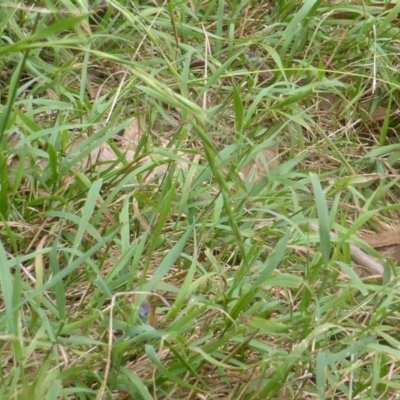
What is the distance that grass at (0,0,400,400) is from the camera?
152cm

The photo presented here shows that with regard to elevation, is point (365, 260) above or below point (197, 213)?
below

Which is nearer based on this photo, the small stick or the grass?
the grass

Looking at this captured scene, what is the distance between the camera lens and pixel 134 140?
220 cm

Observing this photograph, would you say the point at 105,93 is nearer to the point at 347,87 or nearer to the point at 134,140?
the point at 134,140

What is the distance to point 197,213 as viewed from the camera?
199 centimetres

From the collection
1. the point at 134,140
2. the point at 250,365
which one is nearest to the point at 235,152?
the point at 134,140

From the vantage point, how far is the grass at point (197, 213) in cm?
152

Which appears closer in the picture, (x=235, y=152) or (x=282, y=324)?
(x=282, y=324)

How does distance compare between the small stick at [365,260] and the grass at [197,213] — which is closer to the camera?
the grass at [197,213]

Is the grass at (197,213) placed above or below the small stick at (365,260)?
above

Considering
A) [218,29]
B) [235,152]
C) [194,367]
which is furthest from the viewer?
[218,29]

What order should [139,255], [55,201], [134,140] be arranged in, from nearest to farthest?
[139,255], [55,201], [134,140]

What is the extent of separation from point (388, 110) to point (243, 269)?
2.88 feet

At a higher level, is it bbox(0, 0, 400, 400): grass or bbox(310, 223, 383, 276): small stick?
bbox(0, 0, 400, 400): grass
